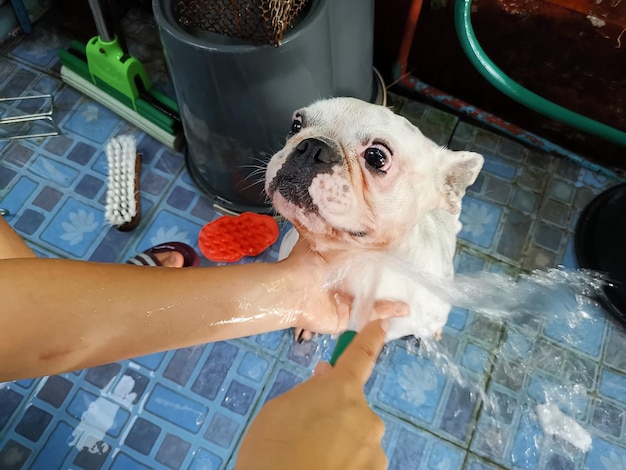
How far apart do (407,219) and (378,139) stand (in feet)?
0.57

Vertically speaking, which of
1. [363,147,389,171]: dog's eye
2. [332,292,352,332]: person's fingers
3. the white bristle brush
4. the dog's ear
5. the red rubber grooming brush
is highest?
[363,147,389,171]: dog's eye

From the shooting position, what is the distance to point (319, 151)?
1019 mm

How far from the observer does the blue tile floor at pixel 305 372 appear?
1488 mm

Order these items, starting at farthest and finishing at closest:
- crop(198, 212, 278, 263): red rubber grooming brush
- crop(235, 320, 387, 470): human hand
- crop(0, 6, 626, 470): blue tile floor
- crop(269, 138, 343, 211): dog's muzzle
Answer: crop(198, 212, 278, 263): red rubber grooming brush → crop(0, 6, 626, 470): blue tile floor → crop(269, 138, 343, 211): dog's muzzle → crop(235, 320, 387, 470): human hand

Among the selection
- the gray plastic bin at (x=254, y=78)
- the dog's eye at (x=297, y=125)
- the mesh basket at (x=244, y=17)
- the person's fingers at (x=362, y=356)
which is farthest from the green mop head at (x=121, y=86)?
the person's fingers at (x=362, y=356)

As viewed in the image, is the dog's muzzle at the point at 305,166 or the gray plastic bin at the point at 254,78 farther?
the gray plastic bin at the point at 254,78

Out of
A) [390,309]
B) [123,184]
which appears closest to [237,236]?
[123,184]

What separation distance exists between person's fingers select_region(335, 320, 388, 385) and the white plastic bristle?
1.08 metres

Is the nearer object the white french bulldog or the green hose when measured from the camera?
the white french bulldog

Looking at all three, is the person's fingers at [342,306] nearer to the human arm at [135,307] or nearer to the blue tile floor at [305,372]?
the human arm at [135,307]

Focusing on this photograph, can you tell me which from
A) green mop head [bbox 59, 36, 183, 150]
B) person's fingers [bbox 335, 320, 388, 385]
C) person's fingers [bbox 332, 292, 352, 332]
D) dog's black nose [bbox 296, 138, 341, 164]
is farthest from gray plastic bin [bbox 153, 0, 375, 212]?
person's fingers [bbox 335, 320, 388, 385]

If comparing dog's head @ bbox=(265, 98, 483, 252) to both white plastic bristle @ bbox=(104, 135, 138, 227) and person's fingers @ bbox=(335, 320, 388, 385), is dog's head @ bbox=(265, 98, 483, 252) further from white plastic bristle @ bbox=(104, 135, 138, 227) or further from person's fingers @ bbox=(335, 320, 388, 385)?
white plastic bristle @ bbox=(104, 135, 138, 227)

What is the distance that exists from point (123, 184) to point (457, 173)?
1084 mm

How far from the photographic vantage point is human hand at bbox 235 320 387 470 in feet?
2.18
